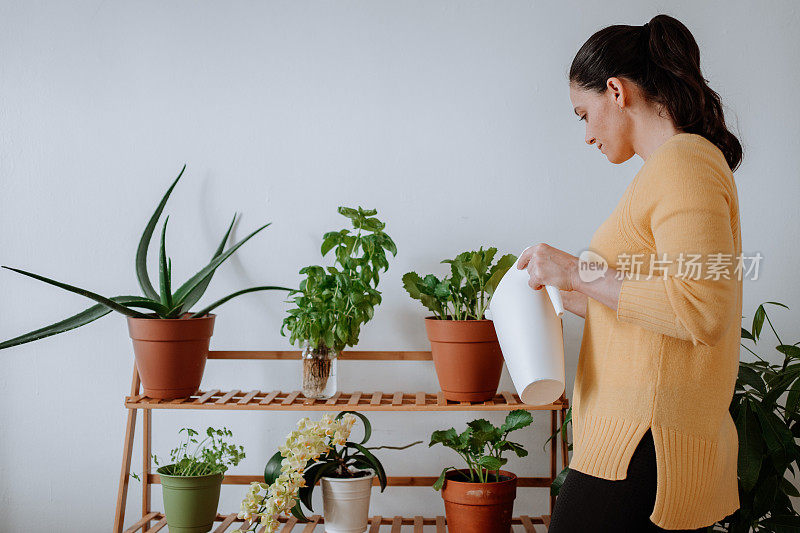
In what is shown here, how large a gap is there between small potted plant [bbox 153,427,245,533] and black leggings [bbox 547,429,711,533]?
0.92m

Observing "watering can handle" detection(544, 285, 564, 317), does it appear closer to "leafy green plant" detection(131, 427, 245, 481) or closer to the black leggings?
the black leggings

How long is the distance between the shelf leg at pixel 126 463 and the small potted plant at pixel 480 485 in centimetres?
72

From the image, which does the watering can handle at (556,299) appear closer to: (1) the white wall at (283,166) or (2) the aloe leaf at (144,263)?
(1) the white wall at (283,166)

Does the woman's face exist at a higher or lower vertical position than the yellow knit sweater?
higher

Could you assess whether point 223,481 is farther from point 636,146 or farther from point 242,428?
point 636,146

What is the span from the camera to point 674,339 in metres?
0.95

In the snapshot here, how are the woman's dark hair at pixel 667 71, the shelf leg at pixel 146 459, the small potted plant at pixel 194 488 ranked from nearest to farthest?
the woman's dark hair at pixel 667 71 < the small potted plant at pixel 194 488 < the shelf leg at pixel 146 459

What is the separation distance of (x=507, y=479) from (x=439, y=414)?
10.6 inches

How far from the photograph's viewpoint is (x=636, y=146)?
3.45 feet

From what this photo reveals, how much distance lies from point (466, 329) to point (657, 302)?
2.13 ft

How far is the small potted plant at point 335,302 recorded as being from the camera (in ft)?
5.12

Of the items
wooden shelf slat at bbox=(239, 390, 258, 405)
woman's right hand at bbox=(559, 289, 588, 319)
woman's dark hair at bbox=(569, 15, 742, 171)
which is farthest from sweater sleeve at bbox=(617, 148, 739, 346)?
wooden shelf slat at bbox=(239, 390, 258, 405)

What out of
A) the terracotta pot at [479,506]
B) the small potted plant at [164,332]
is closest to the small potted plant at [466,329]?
the terracotta pot at [479,506]

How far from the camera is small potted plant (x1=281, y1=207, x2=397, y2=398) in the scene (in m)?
1.56
